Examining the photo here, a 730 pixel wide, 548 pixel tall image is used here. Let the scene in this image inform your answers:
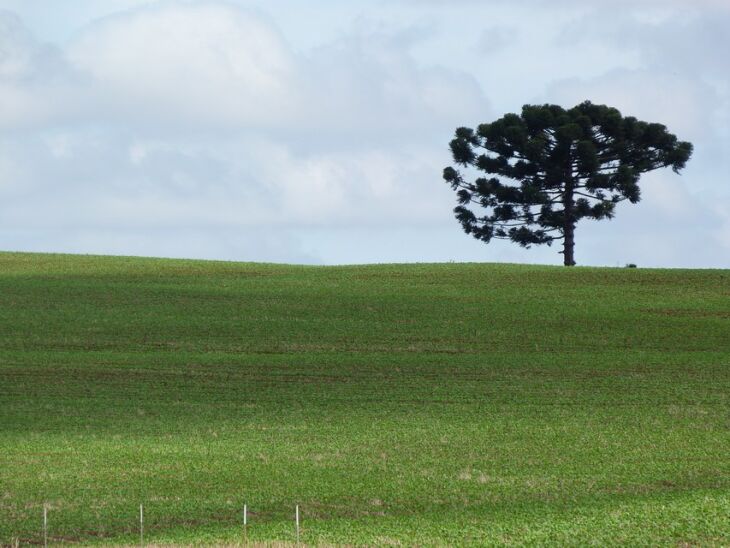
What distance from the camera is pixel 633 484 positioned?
78.8 feet

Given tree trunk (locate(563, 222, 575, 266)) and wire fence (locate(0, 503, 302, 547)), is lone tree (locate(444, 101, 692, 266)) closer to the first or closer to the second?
tree trunk (locate(563, 222, 575, 266))

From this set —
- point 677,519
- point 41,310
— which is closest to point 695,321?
point 41,310

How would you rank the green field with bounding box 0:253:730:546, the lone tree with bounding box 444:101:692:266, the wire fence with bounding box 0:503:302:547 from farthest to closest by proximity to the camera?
the lone tree with bounding box 444:101:692:266 → the green field with bounding box 0:253:730:546 → the wire fence with bounding box 0:503:302:547

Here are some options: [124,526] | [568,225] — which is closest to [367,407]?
[124,526]

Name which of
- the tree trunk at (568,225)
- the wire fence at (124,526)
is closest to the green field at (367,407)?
the wire fence at (124,526)

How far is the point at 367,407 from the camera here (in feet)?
111

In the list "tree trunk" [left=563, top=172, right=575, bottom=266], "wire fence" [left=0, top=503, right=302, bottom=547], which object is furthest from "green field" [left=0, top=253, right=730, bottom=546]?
"tree trunk" [left=563, top=172, right=575, bottom=266]

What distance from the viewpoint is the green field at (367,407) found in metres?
21.2

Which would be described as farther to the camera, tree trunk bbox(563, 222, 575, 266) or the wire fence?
tree trunk bbox(563, 222, 575, 266)

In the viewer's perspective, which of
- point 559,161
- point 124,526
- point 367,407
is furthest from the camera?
point 559,161

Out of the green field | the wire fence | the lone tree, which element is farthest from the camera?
the lone tree

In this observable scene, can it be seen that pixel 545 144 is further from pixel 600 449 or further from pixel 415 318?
pixel 600 449

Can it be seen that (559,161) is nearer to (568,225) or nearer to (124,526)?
(568,225)

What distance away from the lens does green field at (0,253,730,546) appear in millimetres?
21219
